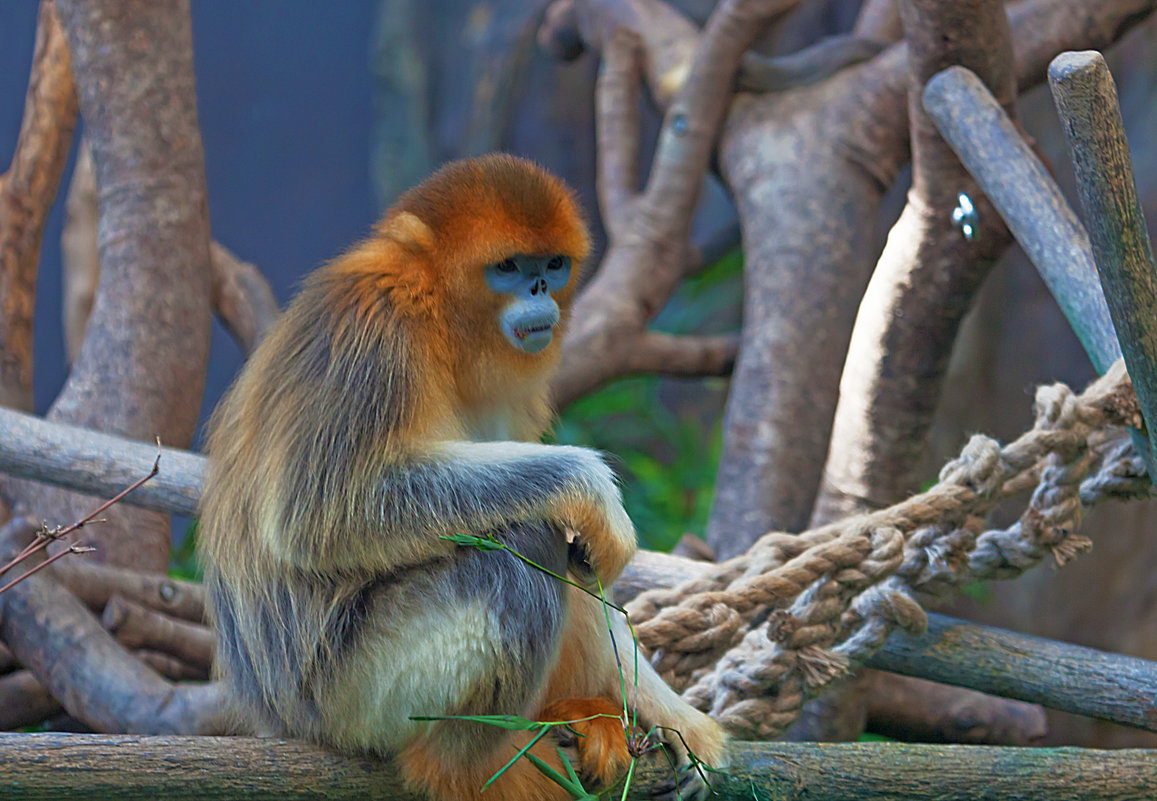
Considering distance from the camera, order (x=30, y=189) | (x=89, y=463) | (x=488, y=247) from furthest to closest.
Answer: (x=30, y=189) → (x=89, y=463) → (x=488, y=247)

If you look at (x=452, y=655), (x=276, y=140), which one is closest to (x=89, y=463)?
(x=452, y=655)

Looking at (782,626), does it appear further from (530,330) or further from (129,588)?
(129,588)

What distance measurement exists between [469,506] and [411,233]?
0.62 meters

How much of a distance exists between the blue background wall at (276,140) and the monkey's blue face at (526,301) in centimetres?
701

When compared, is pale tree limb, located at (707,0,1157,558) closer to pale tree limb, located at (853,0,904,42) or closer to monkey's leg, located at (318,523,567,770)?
pale tree limb, located at (853,0,904,42)

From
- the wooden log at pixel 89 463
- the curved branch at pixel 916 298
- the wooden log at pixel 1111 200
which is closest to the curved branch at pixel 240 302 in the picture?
the wooden log at pixel 89 463

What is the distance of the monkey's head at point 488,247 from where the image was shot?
2.16 m

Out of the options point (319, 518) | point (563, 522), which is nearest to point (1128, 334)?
point (563, 522)

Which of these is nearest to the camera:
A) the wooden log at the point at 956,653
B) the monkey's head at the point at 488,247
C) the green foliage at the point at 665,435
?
the monkey's head at the point at 488,247

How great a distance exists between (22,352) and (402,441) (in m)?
3.39

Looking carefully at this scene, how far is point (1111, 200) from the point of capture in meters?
1.70

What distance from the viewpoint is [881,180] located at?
4.80m

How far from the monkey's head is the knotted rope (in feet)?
2.72

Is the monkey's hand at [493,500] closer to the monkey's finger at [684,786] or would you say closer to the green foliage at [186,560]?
the monkey's finger at [684,786]
